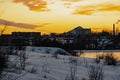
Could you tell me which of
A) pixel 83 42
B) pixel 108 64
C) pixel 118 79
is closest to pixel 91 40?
pixel 83 42

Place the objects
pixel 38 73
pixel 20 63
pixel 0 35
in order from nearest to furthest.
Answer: pixel 0 35 → pixel 38 73 → pixel 20 63

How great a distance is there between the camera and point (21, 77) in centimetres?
1078

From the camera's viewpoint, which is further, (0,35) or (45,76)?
(45,76)

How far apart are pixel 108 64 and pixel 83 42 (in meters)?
67.3

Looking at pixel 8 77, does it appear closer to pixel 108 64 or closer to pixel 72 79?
pixel 72 79

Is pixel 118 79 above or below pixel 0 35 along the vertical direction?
below

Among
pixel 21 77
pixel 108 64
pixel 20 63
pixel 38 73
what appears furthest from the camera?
pixel 108 64

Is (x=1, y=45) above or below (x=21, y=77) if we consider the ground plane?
above

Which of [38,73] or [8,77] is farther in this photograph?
[38,73]

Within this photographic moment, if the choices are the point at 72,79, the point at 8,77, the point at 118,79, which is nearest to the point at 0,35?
the point at 8,77

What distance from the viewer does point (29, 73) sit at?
1189 cm

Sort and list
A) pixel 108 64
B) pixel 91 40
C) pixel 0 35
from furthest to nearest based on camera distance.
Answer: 1. pixel 91 40
2. pixel 108 64
3. pixel 0 35

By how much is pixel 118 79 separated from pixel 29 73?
401 cm

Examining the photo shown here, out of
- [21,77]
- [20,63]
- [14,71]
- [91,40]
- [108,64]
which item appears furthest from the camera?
[91,40]
